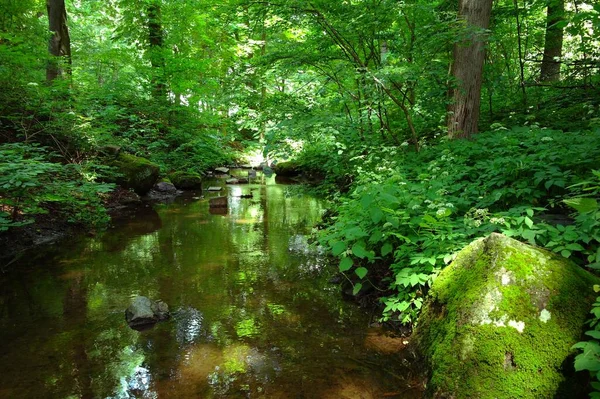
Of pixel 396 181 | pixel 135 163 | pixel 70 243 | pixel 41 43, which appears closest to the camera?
pixel 396 181

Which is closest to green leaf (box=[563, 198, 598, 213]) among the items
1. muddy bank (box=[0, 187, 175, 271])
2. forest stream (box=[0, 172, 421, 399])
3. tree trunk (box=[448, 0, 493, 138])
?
forest stream (box=[0, 172, 421, 399])

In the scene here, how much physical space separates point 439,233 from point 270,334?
2.11 m

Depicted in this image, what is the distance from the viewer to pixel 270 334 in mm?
3895

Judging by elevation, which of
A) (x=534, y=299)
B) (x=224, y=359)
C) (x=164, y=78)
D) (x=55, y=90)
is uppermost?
(x=164, y=78)

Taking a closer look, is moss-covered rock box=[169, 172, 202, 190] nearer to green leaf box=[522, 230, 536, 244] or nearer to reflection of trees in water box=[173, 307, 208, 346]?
reflection of trees in water box=[173, 307, 208, 346]

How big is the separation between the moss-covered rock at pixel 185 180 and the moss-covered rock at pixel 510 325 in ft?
39.9

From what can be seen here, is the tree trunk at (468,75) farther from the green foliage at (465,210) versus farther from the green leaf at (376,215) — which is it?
the green leaf at (376,215)

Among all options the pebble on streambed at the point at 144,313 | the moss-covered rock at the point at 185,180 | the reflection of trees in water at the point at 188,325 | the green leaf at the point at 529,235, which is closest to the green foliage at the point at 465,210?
the green leaf at the point at 529,235

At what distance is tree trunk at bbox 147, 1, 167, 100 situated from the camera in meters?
15.3

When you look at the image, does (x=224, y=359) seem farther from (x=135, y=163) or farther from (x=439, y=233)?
(x=135, y=163)

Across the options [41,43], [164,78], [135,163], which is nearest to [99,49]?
[164,78]

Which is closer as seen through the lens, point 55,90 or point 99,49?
point 55,90

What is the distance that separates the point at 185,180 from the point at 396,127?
8459 mm

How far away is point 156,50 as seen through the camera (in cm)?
1532
